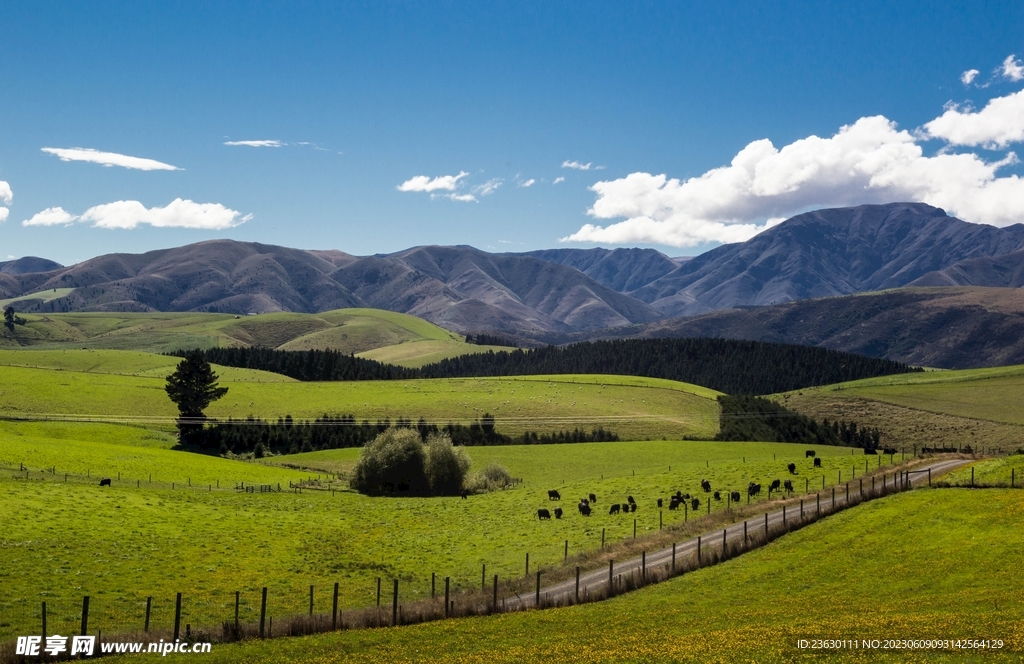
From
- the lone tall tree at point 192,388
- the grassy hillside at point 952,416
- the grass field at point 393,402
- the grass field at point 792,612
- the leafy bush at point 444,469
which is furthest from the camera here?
the grassy hillside at point 952,416

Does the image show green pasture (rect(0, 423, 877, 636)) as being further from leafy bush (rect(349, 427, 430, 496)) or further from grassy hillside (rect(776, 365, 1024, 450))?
grassy hillside (rect(776, 365, 1024, 450))

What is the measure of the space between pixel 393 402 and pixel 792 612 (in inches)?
5317

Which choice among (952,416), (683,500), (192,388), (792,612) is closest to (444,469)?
(683,500)

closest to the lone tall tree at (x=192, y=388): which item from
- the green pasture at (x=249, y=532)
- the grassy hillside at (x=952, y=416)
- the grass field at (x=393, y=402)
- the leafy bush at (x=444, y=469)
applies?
the grass field at (x=393, y=402)

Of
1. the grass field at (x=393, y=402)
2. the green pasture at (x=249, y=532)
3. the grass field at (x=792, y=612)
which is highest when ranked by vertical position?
the grass field at (x=393, y=402)

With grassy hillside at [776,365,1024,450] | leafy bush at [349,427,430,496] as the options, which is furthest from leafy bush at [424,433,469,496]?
grassy hillside at [776,365,1024,450]

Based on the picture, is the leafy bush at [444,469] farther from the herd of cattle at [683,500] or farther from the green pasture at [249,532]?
the herd of cattle at [683,500]

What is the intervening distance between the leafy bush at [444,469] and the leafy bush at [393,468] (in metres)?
1.00

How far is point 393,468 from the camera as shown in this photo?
9819cm

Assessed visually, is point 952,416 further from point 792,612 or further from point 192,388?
point 792,612

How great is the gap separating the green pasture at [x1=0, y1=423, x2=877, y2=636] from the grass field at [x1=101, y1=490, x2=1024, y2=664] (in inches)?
471

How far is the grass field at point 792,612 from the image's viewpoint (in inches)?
1066

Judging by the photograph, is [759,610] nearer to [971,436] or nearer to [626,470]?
[626,470]

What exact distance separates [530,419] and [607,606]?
115 meters
